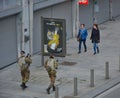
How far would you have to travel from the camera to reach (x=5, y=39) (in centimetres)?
2556

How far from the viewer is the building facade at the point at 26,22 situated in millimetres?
25422

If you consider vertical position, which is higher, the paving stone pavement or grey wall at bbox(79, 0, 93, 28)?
grey wall at bbox(79, 0, 93, 28)

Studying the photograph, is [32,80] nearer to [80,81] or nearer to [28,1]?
[80,81]

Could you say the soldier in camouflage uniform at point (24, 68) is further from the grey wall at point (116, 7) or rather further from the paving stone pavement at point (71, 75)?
the grey wall at point (116, 7)

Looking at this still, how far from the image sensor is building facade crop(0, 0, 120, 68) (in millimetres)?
25422

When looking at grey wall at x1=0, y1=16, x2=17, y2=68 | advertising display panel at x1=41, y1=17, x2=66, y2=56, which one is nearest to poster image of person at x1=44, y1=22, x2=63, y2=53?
advertising display panel at x1=41, y1=17, x2=66, y2=56

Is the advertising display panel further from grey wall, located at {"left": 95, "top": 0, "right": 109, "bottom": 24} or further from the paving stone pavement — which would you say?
grey wall, located at {"left": 95, "top": 0, "right": 109, "bottom": 24}

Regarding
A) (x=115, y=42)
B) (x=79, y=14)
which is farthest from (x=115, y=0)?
(x=115, y=42)

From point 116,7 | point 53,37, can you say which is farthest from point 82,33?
point 116,7

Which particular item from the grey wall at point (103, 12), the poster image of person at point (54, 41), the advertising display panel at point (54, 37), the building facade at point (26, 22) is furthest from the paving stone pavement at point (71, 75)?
the grey wall at point (103, 12)

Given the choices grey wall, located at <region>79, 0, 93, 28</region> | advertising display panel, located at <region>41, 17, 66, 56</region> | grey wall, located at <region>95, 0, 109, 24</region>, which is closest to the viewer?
advertising display panel, located at <region>41, 17, 66, 56</region>

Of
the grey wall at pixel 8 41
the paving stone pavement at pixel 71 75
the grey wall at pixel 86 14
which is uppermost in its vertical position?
the grey wall at pixel 86 14

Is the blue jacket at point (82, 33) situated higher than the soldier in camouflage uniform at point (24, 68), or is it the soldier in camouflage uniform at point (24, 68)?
the blue jacket at point (82, 33)

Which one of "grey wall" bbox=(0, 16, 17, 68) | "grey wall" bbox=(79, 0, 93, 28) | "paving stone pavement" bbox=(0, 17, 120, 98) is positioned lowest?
"paving stone pavement" bbox=(0, 17, 120, 98)
